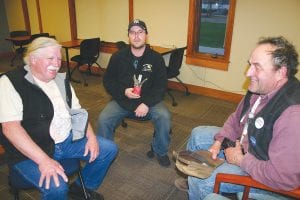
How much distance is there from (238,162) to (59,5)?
18.0 ft

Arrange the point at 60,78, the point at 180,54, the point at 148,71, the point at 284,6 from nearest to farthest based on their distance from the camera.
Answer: the point at 60,78 < the point at 148,71 < the point at 284,6 < the point at 180,54

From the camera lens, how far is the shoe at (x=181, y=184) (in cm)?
211

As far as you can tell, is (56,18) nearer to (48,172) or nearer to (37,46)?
(37,46)

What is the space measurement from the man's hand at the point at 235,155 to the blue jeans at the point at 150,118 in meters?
0.83

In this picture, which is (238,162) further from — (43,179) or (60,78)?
(60,78)

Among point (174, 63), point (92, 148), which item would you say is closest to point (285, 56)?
point (92, 148)

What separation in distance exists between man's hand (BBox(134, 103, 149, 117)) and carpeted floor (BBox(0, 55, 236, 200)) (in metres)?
0.51

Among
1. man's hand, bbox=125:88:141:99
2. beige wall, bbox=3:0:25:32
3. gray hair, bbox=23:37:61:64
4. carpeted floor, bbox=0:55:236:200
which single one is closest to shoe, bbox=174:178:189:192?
carpeted floor, bbox=0:55:236:200

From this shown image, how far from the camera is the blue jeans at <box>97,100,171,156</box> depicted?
2.28 metres

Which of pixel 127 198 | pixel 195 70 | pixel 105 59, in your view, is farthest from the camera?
pixel 105 59

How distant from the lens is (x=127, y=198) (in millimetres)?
1998

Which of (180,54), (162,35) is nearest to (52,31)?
(162,35)

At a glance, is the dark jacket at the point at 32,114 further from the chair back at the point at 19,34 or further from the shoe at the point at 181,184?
the chair back at the point at 19,34

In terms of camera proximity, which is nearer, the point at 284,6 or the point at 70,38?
the point at 284,6
